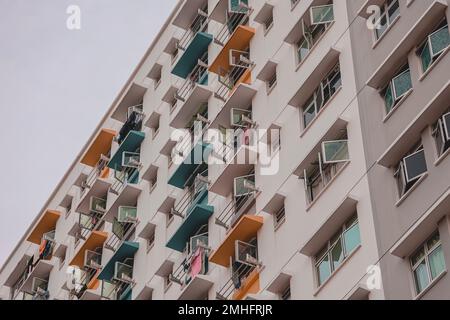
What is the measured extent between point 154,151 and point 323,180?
40.2 ft

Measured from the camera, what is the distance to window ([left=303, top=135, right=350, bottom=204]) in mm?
25656

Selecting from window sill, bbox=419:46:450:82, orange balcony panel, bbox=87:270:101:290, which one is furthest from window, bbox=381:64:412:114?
orange balcony panel, bbox=87:270:101:290

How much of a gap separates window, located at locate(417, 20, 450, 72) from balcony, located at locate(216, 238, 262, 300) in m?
6.84

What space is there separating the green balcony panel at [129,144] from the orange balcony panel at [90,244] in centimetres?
Answer: 312

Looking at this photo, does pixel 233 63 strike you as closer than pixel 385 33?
No

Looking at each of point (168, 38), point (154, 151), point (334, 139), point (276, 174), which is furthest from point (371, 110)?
point (168, 38)

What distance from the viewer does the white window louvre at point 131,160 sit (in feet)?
125

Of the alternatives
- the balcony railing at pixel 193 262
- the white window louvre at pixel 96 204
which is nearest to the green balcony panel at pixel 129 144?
the white window louvre at pixel 96 204

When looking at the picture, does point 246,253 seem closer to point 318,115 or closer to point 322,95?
point 318,115

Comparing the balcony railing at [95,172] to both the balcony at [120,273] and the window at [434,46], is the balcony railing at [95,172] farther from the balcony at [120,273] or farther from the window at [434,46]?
the window at [434,46]

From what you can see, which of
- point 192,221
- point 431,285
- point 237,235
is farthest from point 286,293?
point 192,221

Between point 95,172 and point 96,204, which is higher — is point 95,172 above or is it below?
above

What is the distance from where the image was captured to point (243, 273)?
28.3m

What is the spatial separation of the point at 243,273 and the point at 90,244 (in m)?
11.1
